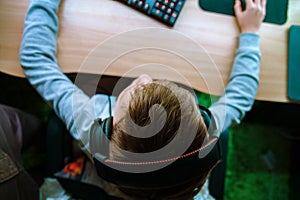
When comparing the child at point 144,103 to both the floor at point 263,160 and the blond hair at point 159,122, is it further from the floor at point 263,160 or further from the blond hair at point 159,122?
the floor at point 263,160

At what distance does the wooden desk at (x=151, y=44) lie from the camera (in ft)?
2.71

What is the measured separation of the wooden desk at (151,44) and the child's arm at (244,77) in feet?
0.09

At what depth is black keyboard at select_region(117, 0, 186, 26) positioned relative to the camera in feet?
2.77

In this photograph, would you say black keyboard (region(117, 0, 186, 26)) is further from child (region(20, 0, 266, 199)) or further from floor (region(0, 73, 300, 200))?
floor (region(0, 73, 300, 200))

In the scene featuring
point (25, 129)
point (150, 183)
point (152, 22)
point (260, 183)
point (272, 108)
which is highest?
point (152, 22)

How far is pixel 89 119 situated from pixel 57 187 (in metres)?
0.24

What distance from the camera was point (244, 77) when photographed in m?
0.85

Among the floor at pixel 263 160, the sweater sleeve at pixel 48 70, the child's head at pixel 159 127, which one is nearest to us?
the child's head at pixel 159 127

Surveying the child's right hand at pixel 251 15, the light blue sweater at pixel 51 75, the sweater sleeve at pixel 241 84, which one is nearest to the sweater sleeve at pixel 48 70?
the light blue sweater at pixel 51 75

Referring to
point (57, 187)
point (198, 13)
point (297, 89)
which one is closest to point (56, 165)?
point (57, 187)

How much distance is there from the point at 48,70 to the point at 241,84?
0.48 meters

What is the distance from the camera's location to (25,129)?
37.0 inches

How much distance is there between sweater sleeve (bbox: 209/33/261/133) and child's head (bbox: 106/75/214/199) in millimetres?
268

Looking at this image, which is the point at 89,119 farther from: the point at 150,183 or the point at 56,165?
the point at 150,183
